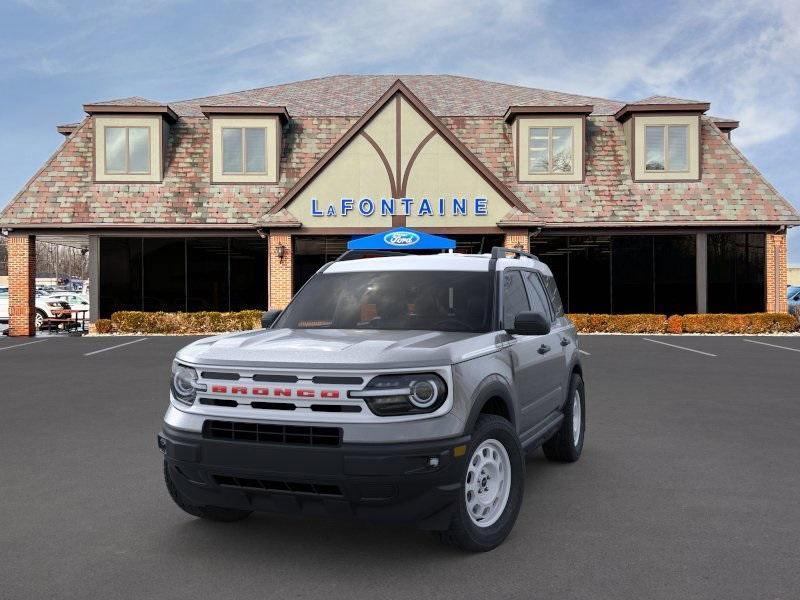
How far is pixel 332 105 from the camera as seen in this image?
2902cm

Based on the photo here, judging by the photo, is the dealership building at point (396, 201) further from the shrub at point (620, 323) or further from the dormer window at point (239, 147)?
the shrub at point (620, 323)

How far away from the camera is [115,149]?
24375 mm

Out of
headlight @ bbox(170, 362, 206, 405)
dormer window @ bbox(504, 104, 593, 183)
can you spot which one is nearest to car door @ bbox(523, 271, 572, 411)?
headlight @ bbox(170, 362, 206, 405)

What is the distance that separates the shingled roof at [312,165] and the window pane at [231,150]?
685mm

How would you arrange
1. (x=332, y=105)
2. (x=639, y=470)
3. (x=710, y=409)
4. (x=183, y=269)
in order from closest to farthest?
1. (x=639, y=470)
2. (x=710, y=409)
3. (x=183, y=269)
4. (x=332, y=105)

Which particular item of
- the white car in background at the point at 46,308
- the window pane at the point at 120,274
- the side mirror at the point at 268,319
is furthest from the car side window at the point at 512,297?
the white car in background at the point at 46,308

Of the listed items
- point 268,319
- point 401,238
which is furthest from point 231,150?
point 268,319

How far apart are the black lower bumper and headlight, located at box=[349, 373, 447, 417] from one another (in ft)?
0.68

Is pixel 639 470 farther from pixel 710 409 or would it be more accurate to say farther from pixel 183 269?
pixel 183 269

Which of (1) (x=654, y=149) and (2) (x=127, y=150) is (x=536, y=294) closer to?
(1) (x=654, y=149)

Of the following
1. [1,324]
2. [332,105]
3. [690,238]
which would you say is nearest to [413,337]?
[690,238]

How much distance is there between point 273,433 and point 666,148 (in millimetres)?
23675

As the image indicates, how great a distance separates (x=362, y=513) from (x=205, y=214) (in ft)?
68.7

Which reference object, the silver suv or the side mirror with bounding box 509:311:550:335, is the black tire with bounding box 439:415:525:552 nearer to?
the silver suv
